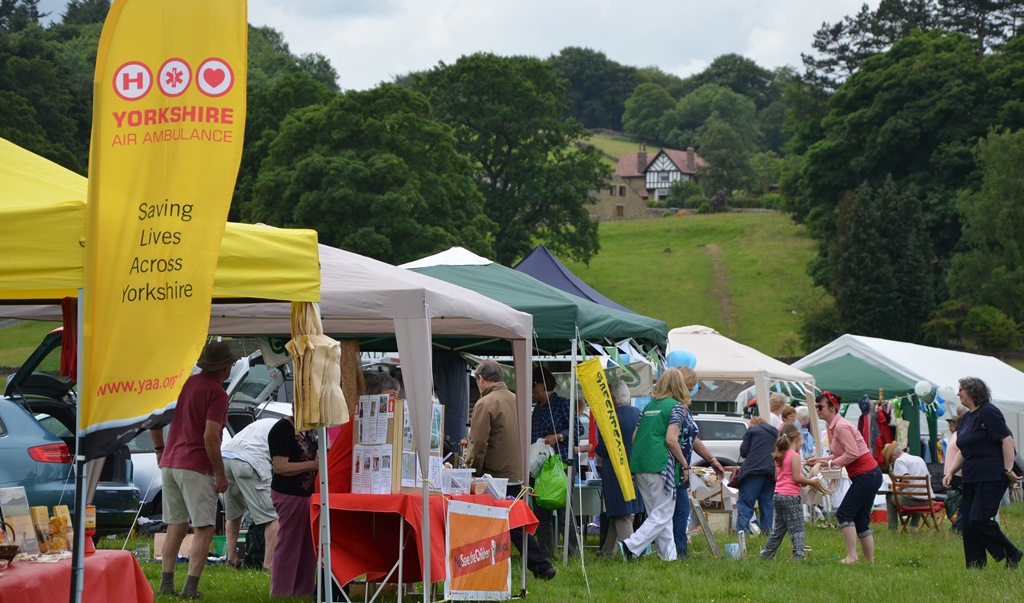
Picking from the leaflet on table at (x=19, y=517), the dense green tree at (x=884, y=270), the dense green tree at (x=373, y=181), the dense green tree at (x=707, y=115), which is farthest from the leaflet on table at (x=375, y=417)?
the dense green tree at (x=707, y=115)

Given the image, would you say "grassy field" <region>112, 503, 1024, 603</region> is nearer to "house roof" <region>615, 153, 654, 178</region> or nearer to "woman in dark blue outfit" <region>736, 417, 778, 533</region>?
"woman in dark blue outfit" <region>736, 417, 778, 533</region>

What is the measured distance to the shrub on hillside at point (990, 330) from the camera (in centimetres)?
5019

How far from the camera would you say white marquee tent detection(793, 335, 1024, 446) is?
24562 mm

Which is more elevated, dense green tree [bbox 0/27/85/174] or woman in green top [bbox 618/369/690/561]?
dense green tree [bbox 0/27/85/174]

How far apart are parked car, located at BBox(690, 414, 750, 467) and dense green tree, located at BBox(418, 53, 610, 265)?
3322cm

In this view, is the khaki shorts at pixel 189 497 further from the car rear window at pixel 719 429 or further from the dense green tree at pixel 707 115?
the dense green tree at pixel 707 115

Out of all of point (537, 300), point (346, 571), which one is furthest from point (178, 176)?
point (537, 300)

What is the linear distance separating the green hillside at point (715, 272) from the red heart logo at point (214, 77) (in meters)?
51.7

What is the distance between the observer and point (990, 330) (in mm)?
50500

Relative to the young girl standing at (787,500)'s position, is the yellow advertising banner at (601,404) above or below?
above

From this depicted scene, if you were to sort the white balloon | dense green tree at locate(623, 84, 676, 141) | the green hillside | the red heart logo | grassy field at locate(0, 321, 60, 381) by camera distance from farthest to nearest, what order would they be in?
1. dense green tree at locate(623, 84, 676, 141)
2. the green hillside
3. grassy field at locate(0, 321, 60, 381)
4. the white balloon
5. the red heart logo

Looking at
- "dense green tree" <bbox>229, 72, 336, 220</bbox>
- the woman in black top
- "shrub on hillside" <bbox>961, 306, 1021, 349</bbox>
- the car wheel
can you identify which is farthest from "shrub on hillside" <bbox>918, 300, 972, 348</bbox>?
the woman in black top

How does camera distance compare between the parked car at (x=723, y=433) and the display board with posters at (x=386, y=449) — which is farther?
the parked car at (x=723, y=433)

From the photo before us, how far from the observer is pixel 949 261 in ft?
191
